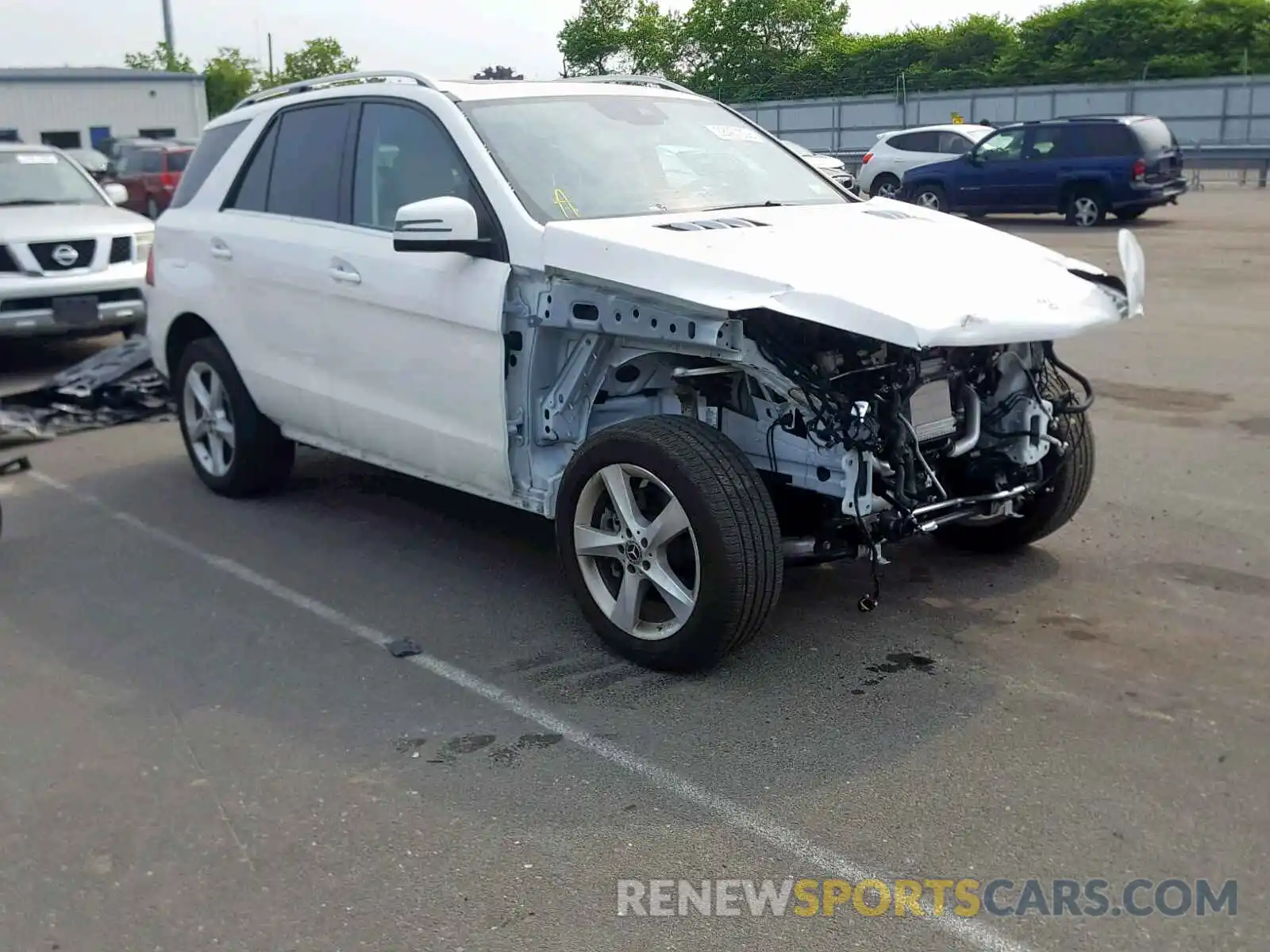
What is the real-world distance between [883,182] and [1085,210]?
5.33 metres

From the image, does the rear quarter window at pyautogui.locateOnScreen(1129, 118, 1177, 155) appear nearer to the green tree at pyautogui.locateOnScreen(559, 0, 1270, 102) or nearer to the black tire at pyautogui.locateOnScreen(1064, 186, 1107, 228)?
the black tire at pyautogui.locateOnScreen(1064, 186, 1107, 228)

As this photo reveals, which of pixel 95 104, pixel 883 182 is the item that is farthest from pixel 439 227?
pixel 95 104

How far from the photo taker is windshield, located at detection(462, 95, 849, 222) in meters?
5.26

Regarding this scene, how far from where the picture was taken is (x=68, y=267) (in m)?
10.9

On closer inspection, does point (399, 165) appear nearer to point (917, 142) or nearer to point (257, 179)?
point (257, 179)

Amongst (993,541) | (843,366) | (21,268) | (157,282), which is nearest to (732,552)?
(843,366)

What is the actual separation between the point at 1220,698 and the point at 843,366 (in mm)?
1605

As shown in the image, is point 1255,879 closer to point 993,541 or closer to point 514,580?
point 993,541

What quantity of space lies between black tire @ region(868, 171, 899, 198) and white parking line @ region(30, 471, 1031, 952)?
837 inches

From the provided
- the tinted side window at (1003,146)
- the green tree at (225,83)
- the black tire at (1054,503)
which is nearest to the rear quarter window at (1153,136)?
the tinted side window at (1003,146)

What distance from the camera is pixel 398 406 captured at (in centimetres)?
568

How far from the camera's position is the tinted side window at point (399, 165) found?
5.44 metres

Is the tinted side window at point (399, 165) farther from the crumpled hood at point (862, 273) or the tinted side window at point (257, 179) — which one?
the tinted side window at point (257, 179)

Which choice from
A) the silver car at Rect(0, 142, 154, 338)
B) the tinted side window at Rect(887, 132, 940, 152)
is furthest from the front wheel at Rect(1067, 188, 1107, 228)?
Answer: the silver car at Rect(0, 142, 154, 338)
